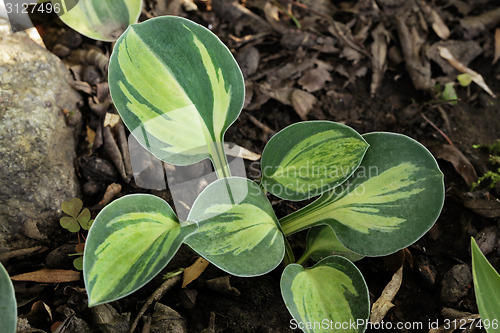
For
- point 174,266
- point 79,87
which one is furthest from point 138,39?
point 174,266

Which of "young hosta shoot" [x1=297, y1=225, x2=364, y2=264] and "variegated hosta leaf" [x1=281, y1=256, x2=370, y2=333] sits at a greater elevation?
"variegated hosta leaf" [x1=281, y1=256, x2=370, y2=333]

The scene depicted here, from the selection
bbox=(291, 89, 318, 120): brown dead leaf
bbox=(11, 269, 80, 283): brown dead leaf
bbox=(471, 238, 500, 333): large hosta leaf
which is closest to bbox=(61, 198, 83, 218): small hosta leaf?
bbox=(11, 269, 80, 283): brown dead leaf

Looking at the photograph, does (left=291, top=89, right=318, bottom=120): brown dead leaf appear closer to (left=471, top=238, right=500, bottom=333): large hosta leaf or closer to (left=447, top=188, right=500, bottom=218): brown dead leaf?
(left=447, top=188, right=500, bottom=218): brown dead leaf

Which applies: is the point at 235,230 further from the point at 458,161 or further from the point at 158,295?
the point at 458,161

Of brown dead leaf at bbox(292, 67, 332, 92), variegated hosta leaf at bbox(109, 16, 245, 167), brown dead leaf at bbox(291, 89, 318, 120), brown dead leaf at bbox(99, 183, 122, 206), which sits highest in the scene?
variegated hosta leaf at bbox(109, 16, 245, 167)

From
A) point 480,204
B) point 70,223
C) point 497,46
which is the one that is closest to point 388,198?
point 480,204
